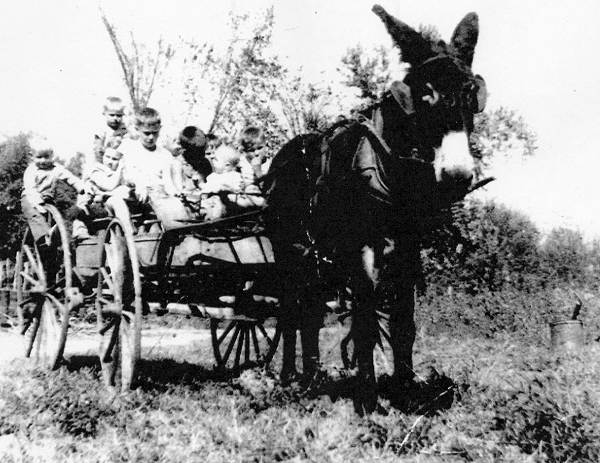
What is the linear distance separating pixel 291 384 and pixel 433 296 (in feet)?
34.4

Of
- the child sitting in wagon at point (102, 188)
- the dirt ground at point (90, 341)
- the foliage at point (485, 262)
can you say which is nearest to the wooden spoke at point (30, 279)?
the dirt ground at point (90, 341)

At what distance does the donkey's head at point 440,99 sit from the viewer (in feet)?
12.0

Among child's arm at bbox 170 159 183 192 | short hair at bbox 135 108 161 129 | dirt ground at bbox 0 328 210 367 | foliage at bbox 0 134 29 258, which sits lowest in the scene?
dirt ground at bbox 0 328 210 367

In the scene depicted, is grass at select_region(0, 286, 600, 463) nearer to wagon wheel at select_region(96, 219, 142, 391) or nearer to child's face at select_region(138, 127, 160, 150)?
wagon wheel at select_region(96, 219, 142, 391)

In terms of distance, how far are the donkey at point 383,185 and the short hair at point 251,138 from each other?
119 centimetres

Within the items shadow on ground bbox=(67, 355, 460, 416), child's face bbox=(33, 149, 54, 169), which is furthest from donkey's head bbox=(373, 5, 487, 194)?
child's face bbox=(33, 149, 54, 169)

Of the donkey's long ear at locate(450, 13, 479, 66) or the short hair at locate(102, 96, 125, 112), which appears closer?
the donkey's long ear at locate(450, 13, 479, 66)

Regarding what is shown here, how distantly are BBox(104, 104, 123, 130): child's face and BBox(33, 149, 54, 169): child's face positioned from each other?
→ 2.74 ft

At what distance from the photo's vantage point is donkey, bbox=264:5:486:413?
379 cm

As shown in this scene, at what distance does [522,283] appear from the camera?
17000 millimetres

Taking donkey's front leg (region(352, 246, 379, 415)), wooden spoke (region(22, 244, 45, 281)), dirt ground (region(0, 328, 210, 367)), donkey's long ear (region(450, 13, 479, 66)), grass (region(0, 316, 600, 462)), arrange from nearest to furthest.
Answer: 1. grass (region(0, 316, 600, 462))
2. donkey's long ear (region(450, 13, 479, 66))
3. donkey's front leg (region(352, 246, 379, 415))
4. wooden spoke (region(22, 244, 45, 281))
5. dirt ground (region(0, 328, 210, 367))

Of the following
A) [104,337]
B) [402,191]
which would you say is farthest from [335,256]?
[104,337]

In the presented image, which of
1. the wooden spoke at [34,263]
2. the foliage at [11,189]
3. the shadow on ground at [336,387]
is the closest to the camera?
the shadow on ground at [336,387]

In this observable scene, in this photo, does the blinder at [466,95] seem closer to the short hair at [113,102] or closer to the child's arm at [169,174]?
the child's arm at [169,174]
